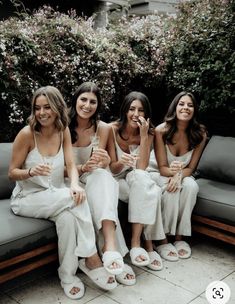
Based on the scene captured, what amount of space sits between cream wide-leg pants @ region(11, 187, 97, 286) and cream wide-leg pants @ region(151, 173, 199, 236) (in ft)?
2.84

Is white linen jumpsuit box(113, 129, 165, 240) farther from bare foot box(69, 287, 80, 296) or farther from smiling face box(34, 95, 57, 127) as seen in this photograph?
smiling face box(34, 95, 57, 127)

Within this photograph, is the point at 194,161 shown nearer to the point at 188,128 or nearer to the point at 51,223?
the point at 188,128

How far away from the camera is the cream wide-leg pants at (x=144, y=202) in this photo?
3.08m

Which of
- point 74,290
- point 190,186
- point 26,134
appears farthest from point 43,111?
point 190,186

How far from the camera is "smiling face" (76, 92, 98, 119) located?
320 cm

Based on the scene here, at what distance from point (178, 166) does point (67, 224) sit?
109 centimetres

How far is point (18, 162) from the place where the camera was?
112 inches

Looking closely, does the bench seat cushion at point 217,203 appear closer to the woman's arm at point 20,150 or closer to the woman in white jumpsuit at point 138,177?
the woman in white jumpsuit at point 138,177

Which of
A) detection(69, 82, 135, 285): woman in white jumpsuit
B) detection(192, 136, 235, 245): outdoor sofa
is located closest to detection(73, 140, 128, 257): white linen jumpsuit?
detection(69, 82, 135, 285): woman in white jumpsuit

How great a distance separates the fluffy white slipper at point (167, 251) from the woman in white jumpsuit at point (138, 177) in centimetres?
12

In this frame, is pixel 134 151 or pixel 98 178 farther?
pixel 134 151

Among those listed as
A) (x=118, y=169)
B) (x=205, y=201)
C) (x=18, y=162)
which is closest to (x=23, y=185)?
(x=18, y=162)

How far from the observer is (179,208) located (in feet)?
11.0

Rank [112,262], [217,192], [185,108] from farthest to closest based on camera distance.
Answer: [185,108], [217,192], [112,262]
